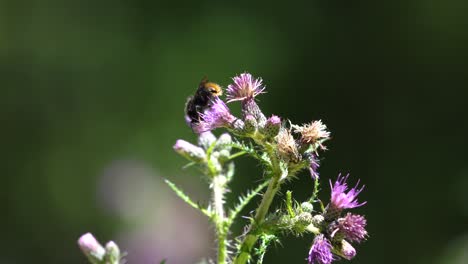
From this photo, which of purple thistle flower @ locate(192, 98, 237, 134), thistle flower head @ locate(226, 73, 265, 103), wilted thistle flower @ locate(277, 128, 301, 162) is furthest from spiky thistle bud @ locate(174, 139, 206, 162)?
wilted thistle flower @ locate(277, 128, 301, 162)

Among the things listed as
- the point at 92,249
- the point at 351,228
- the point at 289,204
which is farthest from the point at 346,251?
the point at 92,249

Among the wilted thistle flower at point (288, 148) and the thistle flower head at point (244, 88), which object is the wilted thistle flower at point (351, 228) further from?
the thistle flower head at point (244, 88)

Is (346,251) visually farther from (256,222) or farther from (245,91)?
(245,91)

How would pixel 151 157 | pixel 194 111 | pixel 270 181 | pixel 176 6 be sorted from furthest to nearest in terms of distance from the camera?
pixel 176 6 < pixel 151 157 < pixel 194 111 < pixel 270 181

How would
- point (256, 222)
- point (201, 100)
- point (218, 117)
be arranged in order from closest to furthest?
1. point (256, 222)
2. point (218, 117)
3. point (201, 100)
